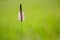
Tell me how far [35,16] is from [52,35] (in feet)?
1.04

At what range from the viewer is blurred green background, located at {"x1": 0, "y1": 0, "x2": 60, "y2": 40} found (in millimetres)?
1345

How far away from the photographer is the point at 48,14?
1354 millimetres

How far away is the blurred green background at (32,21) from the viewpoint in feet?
4.41

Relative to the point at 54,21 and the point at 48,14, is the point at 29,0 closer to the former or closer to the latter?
the point at 48,14

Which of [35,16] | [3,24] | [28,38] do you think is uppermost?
[35,16]

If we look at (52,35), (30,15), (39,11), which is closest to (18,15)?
(30,15)

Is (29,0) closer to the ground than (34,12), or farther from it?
farther from it

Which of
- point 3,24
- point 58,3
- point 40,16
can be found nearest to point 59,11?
point 58,3

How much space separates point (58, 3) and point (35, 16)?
0.33 meters

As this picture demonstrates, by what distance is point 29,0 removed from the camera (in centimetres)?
137

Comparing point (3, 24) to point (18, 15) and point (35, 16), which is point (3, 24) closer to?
point (18, 15)

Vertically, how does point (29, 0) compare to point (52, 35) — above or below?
above

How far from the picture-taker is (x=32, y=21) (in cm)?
136

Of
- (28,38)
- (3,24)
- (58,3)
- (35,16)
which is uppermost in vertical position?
(58,3)
